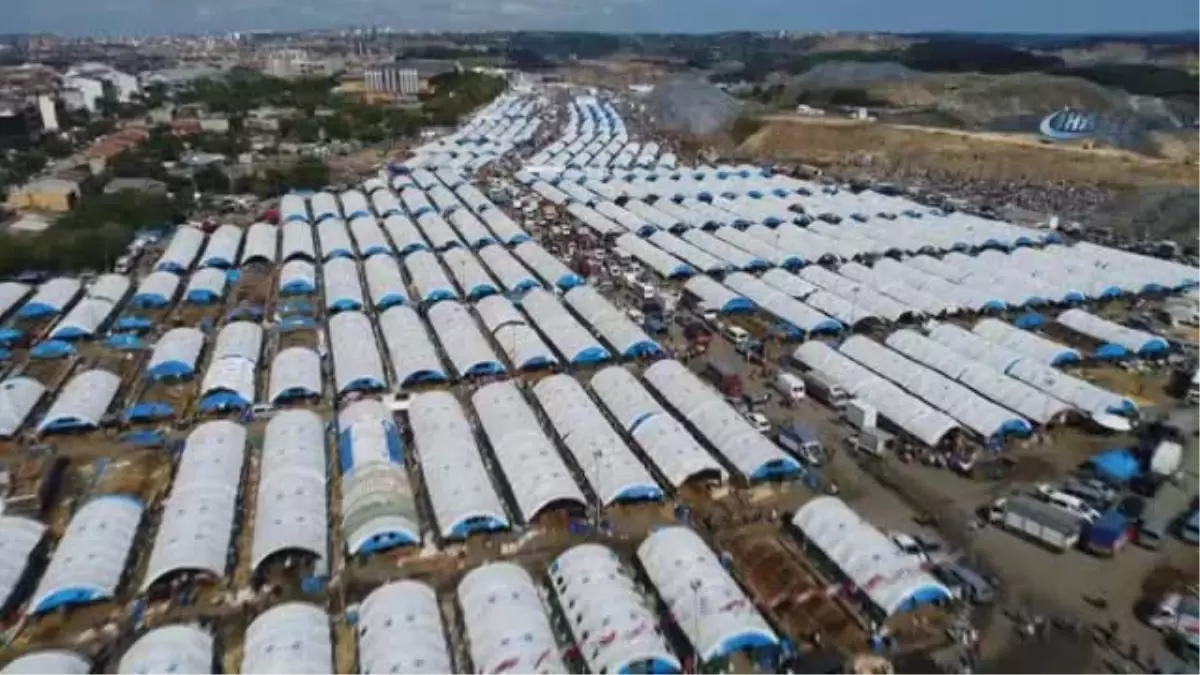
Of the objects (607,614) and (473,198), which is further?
(473,198)

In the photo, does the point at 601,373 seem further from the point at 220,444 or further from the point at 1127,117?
the point at 1127,117

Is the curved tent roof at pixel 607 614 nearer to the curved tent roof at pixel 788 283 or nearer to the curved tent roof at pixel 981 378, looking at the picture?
the curved tent roof at pixel 981 378

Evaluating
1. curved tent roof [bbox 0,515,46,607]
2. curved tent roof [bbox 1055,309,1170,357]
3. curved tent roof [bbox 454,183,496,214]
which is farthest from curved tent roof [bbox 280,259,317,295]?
curved tent roof [bbox 1055,309,1170,357]

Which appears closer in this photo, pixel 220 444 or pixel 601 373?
pixel 220 444

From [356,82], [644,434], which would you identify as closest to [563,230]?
[644,434]

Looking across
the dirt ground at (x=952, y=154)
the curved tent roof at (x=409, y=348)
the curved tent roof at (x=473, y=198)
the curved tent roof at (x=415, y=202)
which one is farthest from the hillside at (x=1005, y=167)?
the curved tent roof at (x=409, y=348)

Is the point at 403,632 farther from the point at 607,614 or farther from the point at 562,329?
the point at 562,329

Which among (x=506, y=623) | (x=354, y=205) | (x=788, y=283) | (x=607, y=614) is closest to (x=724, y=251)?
(x=788, y=283)
